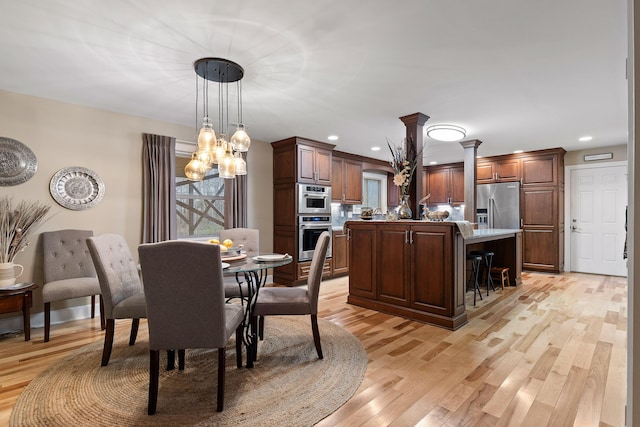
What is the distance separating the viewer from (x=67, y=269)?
332 cm

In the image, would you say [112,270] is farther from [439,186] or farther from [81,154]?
[439,186]

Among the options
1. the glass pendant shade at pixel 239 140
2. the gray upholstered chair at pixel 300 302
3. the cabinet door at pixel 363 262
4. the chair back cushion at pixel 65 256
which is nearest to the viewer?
the gray upholstered chair at pixel 300 302

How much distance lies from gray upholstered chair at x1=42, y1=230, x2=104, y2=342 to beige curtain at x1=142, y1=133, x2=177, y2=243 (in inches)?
25.2

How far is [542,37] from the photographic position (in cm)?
219

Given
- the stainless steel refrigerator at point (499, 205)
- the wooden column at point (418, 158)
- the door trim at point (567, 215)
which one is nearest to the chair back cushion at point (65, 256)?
the wooden column at point (418, 158)

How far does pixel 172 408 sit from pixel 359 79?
2887mm

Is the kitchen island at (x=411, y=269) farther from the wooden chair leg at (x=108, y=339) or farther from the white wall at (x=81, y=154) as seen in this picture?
the white wall at (x=81, y=154)

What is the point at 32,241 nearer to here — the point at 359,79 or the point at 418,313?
the point at 359,79

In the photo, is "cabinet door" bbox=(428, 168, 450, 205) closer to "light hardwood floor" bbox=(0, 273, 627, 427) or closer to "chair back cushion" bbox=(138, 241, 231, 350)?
"light hardwood floor" bbox=(0, 273, 627, 427)

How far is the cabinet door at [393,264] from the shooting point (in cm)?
350

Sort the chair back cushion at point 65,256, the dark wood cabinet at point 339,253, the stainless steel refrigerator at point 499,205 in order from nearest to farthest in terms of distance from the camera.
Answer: the chair back cushion at point 65,256 → the dark wood cabinet at point 339,253 → the stainless steel refrigerator at point 499,205

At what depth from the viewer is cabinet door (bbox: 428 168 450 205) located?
25.0 feet

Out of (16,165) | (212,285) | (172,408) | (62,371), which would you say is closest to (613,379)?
(212,285)

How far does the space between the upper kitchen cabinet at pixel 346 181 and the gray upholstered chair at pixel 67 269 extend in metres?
3.99
